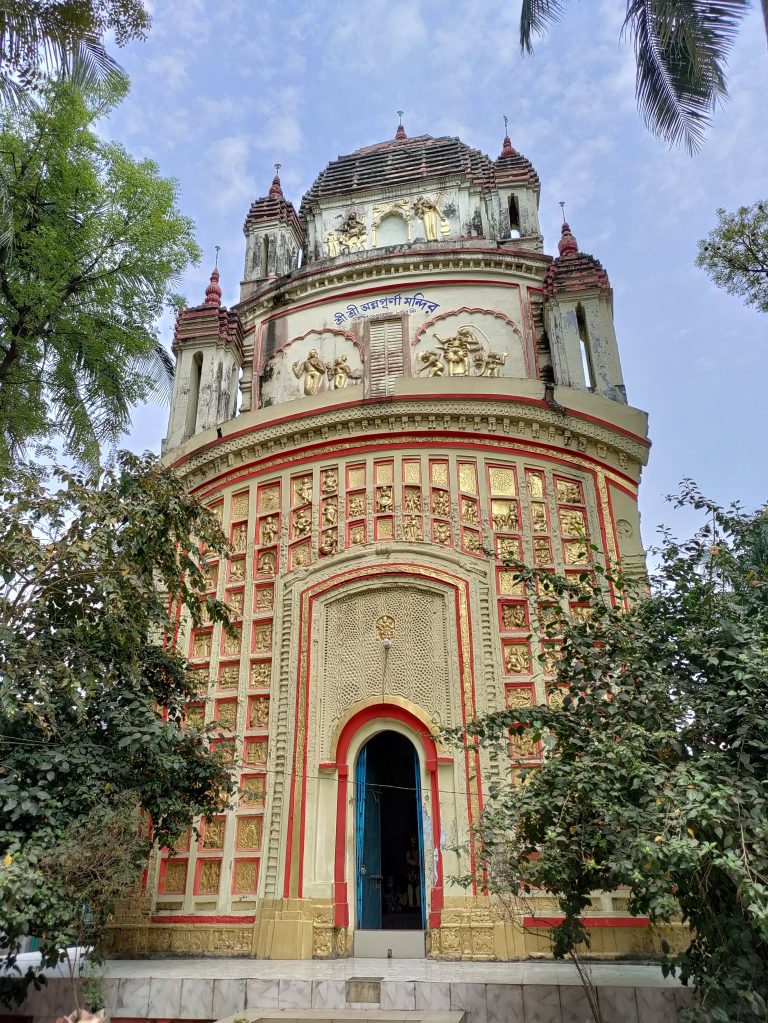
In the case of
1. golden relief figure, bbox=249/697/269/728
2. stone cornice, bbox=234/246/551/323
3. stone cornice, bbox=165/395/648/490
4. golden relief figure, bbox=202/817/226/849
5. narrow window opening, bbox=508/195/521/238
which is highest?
narrow window opening, bbox=508/195/521/238

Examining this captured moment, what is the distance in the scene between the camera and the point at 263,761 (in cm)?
1261

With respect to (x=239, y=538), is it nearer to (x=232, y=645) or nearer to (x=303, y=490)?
(x=303, y=490)

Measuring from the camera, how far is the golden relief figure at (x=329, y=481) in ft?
47.1

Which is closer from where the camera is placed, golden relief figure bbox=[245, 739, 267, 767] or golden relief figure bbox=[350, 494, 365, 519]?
golden relief figure bbox=[245, 739, 267, 767]

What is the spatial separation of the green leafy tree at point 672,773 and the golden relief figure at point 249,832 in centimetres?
497

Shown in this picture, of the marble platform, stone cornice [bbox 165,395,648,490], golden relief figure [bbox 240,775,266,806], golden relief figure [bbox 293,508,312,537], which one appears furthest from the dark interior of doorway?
stone cornice [bbox 165,395,648,490]

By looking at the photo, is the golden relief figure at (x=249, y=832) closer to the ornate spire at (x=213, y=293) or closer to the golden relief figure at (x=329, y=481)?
the golden relief figure at (x=329, y=481)

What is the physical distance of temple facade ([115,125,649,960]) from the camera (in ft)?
38.0

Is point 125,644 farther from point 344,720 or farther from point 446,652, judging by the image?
point 446,652

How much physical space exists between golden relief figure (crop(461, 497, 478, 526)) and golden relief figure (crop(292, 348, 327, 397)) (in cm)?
432

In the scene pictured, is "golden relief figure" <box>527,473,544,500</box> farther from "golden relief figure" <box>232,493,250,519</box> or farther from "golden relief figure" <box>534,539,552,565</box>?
"golden relief figure" <box>232,493,250,519</box>

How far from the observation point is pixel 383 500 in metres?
14.0

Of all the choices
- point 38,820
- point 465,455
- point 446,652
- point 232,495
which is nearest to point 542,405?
point 465,455

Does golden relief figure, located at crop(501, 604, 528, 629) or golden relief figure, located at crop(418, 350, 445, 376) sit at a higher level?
golden relief figure, located at crop(418, 350, 445, 376)
